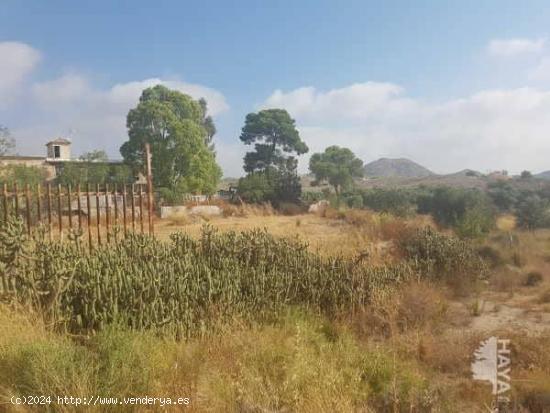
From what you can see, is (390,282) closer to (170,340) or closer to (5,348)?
(170,340)

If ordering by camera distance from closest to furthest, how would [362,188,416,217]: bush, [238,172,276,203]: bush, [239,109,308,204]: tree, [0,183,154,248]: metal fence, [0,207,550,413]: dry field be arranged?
[0,207,550,413]: dry field → [0,183,154,248]: metal fence → [362,188,416,217]: bush → [238,172,276,203]: bush → [239,109,308,204]: tree

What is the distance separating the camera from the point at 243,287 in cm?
588

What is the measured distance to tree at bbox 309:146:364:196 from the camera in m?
49.9

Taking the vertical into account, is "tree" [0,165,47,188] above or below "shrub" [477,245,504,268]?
above

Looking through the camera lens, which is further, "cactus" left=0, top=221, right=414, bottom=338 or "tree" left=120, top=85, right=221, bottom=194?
"tree" left=120, top=85, right=221, bottom=194

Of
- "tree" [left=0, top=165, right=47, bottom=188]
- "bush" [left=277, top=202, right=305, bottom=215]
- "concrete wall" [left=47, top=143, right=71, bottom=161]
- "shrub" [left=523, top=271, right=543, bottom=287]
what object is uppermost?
"concrete wall" [left=47, top=143, right=71, bottom=161]

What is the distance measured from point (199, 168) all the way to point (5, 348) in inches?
1185

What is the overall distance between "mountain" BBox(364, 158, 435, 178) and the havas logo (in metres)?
135

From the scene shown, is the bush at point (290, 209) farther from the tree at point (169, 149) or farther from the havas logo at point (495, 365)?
the havas logo at point (495, 365)

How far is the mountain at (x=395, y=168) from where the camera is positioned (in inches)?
5522

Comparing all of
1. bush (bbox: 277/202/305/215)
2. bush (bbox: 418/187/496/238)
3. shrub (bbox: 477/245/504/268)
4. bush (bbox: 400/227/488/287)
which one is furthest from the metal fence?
bush (bbox: 277/202/305/215)

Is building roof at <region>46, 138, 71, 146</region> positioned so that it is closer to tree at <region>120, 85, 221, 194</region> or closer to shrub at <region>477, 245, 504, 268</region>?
tree at <region>120, 85, 221, 194</region>

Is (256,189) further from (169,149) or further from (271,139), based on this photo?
(271,139)

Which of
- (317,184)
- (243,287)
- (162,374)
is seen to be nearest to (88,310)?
(162,374)
